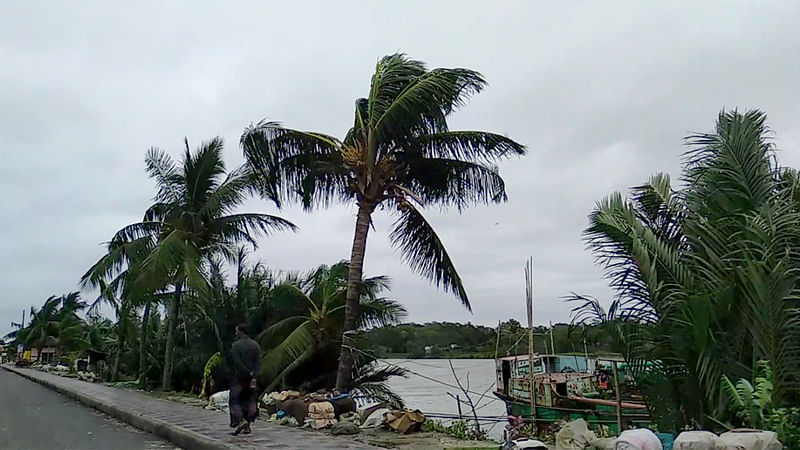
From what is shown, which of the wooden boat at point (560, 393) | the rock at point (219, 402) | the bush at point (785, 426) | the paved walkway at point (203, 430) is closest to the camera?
the bush at point (785, 426)

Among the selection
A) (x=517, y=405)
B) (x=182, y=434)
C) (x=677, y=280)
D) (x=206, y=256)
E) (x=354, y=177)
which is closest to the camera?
(x=677, y=280)

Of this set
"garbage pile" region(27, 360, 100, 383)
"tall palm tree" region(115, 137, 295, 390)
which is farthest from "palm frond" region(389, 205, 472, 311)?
"garbage pile" region(27, 360, 100, 383)

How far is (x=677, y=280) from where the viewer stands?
29.2 ft

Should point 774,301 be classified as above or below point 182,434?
above

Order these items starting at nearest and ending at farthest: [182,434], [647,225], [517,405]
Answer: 1. [647,225]
2. [182,434]
3. [517,405]

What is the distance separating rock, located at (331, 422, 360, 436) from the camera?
10805 millimetres

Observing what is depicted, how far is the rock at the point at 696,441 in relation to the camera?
6.34 meters

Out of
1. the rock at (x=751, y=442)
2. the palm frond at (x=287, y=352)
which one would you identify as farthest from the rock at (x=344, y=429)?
the palm frond at (x=287, y=352)

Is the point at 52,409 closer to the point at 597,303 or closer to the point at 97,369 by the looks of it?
the point at 597,303

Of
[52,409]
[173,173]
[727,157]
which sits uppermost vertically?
[173,173]

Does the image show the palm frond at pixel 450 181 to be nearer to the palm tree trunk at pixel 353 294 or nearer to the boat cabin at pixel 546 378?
the palm tree trunk at pixel 353 294

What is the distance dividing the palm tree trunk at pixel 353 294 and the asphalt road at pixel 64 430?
3.77m

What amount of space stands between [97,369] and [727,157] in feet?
131

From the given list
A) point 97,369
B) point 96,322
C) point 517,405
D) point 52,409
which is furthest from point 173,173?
point 96,322
